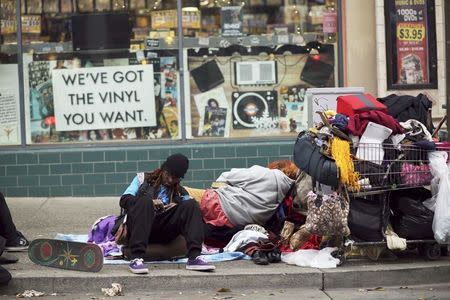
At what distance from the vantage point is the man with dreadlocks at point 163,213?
7.20 m

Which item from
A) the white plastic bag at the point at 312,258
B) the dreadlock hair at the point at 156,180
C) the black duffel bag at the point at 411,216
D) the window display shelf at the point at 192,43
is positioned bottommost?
the white plastic bag at the point at 312,258

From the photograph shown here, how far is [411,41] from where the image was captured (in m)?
10.6

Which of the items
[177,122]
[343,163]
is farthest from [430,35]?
[343,163]

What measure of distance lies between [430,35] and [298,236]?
4086mm

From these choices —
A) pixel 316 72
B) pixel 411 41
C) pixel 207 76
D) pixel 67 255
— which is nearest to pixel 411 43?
pixel 411 41

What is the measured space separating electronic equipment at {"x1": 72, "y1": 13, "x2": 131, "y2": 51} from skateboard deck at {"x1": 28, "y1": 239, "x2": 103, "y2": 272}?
4028 millimetres

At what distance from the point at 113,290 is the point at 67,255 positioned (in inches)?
21.9

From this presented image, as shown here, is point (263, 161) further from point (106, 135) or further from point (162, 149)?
point (106, 135)

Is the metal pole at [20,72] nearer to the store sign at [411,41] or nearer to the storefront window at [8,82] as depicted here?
the storefront window at [8,82]

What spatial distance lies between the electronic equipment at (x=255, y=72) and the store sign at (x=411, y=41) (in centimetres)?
154

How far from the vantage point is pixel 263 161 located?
1077cm

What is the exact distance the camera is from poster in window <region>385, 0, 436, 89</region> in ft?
34.8

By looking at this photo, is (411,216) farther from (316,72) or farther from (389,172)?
(316,72)

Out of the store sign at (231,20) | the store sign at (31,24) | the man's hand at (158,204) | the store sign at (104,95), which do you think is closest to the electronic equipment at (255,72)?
the store sign at (231,20)
